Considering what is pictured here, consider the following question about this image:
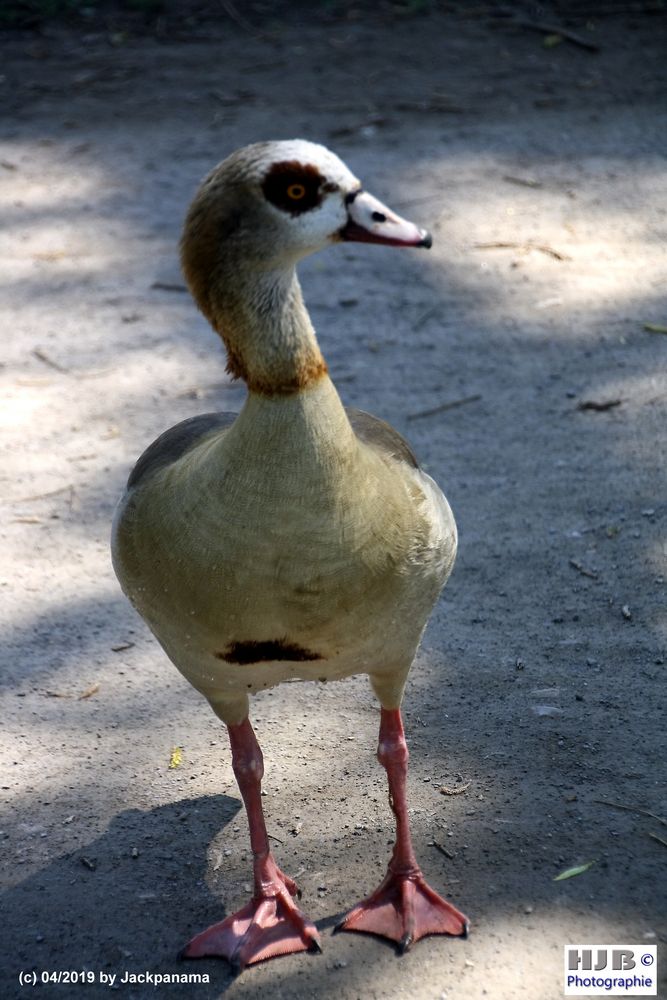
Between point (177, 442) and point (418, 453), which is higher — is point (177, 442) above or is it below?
above

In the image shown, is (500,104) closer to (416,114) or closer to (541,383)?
(416,114)

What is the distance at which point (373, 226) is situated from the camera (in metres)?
2.54

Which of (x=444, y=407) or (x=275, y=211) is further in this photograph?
(x=444, y=407)

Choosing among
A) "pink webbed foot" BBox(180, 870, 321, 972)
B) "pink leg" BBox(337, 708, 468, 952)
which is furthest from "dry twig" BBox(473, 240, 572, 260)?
"pink webbed foot" BBox(180, 870, 321, 972)

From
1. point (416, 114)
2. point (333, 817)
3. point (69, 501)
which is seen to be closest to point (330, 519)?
point (333, 817)

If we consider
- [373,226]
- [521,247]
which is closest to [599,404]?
[521,247]

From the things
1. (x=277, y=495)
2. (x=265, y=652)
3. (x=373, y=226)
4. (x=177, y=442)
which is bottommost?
(x=265, y=652)

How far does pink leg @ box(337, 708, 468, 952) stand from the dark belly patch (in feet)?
1.89

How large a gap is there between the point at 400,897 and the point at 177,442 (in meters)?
1.26

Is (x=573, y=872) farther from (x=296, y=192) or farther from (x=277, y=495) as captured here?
(x=296, y=192)

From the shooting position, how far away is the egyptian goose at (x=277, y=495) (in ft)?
8.14

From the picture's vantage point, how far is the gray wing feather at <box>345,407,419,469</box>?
299cm

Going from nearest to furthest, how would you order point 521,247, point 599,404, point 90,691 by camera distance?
point 90,691 → point 599,404 → point 521,247

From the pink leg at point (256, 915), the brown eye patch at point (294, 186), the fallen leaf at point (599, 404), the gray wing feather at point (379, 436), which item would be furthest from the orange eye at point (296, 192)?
the fallen leaf at point (599, 404)
